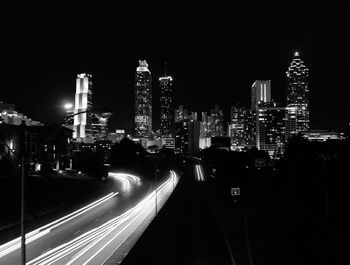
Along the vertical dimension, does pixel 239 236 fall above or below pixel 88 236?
below

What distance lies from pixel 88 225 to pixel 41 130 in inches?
2543

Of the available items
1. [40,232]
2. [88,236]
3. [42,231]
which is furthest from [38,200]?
[88,236]

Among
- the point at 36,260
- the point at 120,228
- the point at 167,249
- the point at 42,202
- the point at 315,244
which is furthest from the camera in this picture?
the point at 42,202

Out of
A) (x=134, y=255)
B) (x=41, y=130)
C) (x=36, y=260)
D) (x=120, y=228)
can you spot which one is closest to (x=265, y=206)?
(x=120, y=228)

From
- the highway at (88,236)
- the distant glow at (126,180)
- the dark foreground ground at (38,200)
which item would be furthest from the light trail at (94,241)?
the distant glow at (126,180)

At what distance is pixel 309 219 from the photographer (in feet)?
159

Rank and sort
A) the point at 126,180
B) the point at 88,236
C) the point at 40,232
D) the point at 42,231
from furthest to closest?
1. the point at 126,180
2. the point at 42,231
3. the point at 40,232
4. the point at 88,236

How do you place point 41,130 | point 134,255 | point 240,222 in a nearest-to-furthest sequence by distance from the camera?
point 134,255 → point 240,222 → point 41,130

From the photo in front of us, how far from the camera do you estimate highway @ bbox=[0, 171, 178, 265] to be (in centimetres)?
2623

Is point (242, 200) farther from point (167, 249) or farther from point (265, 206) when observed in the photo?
point (167, 249)

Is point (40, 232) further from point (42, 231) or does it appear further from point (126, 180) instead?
point (126, 180)

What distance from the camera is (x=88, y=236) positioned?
32875mm

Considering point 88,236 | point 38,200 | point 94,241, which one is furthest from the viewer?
point 38,200

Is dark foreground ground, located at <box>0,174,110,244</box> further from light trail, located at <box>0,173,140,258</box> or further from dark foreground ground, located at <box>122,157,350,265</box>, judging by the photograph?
dark foreground ground, located at <box>122,157,350,265</box>
